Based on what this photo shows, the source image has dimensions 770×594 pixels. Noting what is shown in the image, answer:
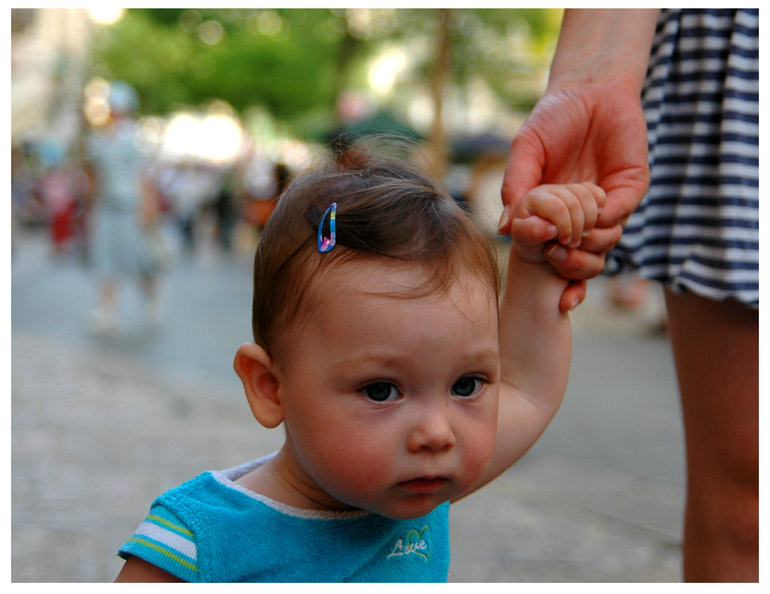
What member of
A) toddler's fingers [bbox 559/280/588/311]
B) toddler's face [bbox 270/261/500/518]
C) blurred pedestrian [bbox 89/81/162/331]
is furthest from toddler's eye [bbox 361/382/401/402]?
blurred pedestrian [bbox 89/81/162/331]

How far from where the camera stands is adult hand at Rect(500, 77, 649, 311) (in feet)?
5.07

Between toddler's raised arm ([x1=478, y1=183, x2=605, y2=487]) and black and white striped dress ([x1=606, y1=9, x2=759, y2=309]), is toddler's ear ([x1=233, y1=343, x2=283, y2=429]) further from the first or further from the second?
black and white striped dress ([x1=606, y1=9, x2=759, y2=309])

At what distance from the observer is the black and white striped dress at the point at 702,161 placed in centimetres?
177

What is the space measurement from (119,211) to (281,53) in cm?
1977

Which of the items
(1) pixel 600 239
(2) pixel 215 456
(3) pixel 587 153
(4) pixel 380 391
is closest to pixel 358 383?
(4) pixel 380 391

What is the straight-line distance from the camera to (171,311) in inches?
325

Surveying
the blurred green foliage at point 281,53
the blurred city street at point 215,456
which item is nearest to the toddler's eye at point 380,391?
the blurred city street at point 215,456

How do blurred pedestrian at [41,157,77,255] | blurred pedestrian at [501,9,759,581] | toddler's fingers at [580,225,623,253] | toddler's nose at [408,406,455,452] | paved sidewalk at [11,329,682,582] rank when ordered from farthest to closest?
blurred pedestrian at [41,157,77,255] → paved sidewalk at [11,329,682,582] → blurred pedestrian at [501,9,759,581] → toddler's fingers at [580,225,623,253] → toddler's nose at [408,406,455,452]

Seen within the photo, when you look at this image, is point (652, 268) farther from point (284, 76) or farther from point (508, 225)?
point (284, 76)

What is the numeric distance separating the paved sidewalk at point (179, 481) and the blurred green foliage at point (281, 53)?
13487 millimetres

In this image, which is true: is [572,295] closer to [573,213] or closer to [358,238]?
[573,213]

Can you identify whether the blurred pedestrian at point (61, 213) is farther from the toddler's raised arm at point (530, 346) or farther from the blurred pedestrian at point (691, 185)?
the toddler's raised arm at point (530, 346)
